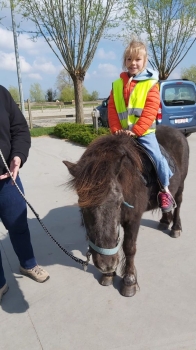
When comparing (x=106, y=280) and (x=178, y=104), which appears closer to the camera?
(x=106, y=280)

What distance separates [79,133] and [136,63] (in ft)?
24.7

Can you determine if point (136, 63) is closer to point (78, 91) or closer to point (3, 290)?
point (3, 290)

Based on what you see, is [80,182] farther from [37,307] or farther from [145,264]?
[145,264]

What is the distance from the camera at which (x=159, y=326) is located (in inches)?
92.8

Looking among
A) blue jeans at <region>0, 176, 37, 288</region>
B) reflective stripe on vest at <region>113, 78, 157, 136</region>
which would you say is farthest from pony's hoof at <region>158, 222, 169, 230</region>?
blue jeans at <region>0, 176, 37, 288</region>

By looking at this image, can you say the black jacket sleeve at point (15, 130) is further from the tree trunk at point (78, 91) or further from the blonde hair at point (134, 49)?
the tree trunk at point (78, 91)

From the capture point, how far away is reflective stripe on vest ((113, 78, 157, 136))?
2857 millimetres

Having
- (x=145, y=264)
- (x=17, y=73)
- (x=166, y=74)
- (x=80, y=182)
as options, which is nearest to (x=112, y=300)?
(x=145, y=264)

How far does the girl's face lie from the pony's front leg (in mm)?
1561

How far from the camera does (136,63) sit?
2.90 meters

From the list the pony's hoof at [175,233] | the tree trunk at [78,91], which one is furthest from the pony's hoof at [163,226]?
the tree trunk at [78,91]

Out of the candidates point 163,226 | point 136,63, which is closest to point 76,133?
point 163,226

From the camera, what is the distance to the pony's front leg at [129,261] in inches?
108

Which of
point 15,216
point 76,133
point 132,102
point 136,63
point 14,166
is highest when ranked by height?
point 136,63
